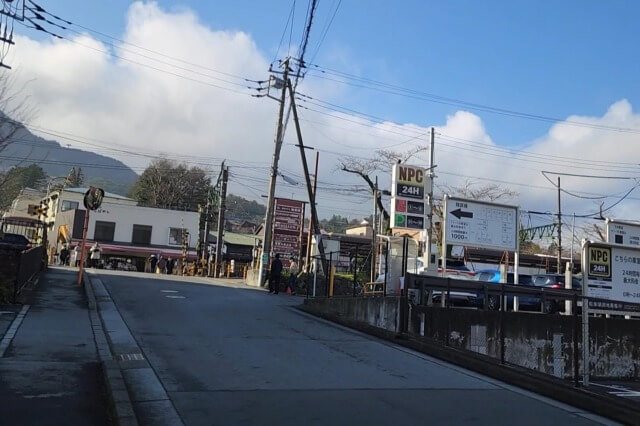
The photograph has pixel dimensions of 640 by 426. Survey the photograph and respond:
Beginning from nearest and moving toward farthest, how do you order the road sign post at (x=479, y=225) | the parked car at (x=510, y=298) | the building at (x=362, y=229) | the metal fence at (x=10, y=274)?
the metal fence at (x=10, y=274), the road sign post at (x=479, y=225), the parked car at (x=510, y=298), the building at (x=362, y=229)

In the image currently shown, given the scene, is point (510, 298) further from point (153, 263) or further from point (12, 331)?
point (153, 263)

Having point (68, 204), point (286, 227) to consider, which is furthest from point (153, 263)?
point (286, 227)

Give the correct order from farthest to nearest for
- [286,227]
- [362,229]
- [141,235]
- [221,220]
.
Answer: [362,229] < [141,235] < [221,220] < [286,227]

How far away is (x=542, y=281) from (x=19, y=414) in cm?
2052

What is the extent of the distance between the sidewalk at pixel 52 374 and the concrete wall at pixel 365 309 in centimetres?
690

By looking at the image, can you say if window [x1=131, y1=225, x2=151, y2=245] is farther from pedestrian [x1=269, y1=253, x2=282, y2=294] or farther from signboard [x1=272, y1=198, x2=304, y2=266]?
pedestrian [x1=269, y1=253, x2=282, y2=294]

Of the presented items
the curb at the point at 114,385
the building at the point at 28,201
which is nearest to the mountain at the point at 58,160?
the building at the point at 28,201

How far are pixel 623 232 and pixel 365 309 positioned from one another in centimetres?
823

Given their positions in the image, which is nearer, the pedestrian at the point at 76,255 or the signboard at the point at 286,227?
the signboard at the point at 286,227

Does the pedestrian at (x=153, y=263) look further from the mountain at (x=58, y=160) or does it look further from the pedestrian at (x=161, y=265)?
the mountain at (x=58, y=160)

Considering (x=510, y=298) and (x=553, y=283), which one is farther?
(x=553, y=283)

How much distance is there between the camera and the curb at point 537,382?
22.2ft

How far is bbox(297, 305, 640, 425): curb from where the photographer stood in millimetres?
6770

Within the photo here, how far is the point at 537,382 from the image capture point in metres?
8.02
